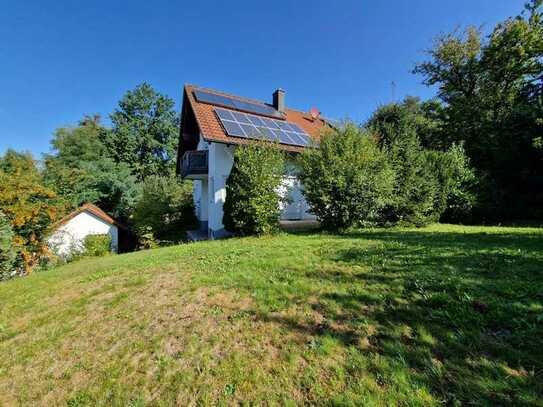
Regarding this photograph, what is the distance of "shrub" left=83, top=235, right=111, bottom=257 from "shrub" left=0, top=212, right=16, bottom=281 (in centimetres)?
449

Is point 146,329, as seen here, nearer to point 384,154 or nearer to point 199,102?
point 384,154

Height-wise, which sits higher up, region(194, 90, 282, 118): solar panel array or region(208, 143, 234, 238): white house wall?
region(194, 90, 282, 118): solar panel array

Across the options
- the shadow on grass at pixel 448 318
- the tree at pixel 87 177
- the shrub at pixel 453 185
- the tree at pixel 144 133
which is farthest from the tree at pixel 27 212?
the shrub at pixel 453 185

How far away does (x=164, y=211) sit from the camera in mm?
14758

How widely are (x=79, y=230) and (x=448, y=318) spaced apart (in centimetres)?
1813

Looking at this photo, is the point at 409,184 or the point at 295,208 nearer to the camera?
the point at 409,184

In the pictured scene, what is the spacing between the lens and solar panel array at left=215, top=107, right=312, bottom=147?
11845 millimetres

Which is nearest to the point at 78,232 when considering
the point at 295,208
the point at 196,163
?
the point at 196,163

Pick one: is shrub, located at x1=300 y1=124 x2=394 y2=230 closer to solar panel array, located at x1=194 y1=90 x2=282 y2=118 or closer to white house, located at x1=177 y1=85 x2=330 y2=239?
white house, located at x1=177 y1=85 x2=330 y2=239

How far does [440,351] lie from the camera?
2295 millimetres

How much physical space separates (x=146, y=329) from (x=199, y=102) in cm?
1293

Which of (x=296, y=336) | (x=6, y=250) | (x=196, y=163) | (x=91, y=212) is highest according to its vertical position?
(x=196, y=163)

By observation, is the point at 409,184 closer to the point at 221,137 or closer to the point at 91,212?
the point at 221,137

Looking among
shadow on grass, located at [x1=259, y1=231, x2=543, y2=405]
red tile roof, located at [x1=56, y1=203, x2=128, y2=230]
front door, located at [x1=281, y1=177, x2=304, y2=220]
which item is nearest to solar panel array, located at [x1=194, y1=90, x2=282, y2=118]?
front door, located at [x1=281, y1=177, x2=304, y2=220]
